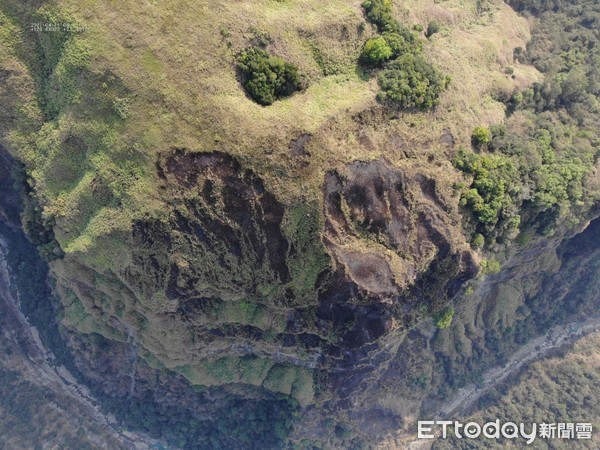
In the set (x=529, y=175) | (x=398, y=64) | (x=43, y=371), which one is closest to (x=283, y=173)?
(x=398, y=64)

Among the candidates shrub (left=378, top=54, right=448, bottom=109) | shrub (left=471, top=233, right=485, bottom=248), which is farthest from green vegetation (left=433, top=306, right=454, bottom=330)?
shrub (left=378, top=54, right=448, bottom=109)

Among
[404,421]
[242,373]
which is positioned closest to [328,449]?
[404,421]

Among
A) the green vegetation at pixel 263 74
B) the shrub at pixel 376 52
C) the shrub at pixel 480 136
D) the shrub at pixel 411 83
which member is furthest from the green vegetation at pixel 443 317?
the green vegetation at pixel 263 74

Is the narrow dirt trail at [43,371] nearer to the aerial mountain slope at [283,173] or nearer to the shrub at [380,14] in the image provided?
the aerial mountain slope at [283,173]

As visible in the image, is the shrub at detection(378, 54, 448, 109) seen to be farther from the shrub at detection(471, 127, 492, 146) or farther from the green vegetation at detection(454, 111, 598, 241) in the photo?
the green vegetation at detection(454, 111, 598, 241)

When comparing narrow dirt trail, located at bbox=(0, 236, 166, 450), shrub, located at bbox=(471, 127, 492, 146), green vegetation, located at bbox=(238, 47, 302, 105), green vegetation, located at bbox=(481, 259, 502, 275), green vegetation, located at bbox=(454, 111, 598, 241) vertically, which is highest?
green vegetation, located at bbox=(238, 47, 302, 105)
